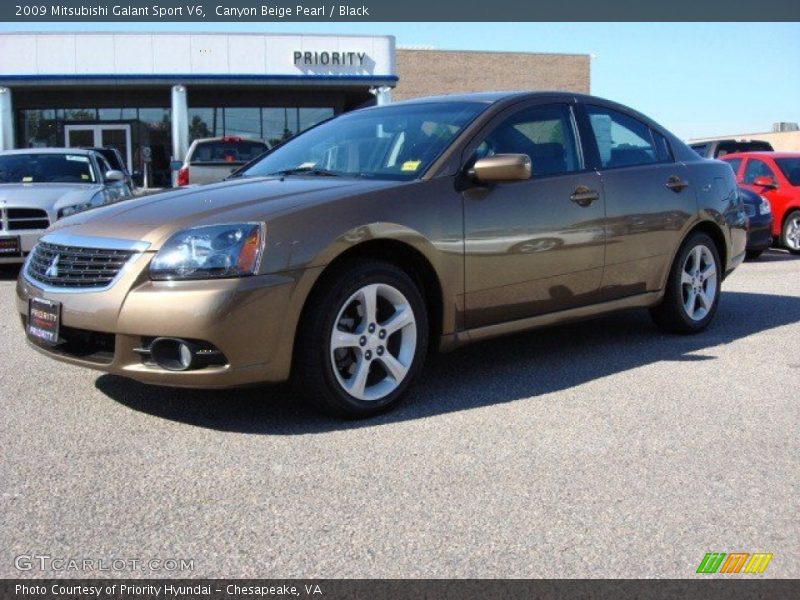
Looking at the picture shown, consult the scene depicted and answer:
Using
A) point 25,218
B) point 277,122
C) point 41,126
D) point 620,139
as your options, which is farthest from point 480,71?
point 620,139

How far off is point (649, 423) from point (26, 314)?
3074mm

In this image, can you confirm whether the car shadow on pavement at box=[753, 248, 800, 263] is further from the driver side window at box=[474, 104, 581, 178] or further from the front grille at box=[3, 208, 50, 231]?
the front grille at box=[3, 208, 50, 231]

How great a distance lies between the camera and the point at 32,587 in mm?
2652

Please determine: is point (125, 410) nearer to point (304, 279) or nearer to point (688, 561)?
point (304, 279)

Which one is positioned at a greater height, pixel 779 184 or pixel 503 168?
pixel 503 168

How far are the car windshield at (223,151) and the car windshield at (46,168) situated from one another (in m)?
3.53

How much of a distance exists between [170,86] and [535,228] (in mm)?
26167

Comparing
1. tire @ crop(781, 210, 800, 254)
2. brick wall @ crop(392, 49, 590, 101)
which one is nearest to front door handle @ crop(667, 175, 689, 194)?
tire @ crop(781, 210, 800, 254)

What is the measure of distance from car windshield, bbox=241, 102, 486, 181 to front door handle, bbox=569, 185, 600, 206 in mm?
743

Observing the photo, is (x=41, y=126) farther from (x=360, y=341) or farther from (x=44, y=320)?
(x=360, y=341)

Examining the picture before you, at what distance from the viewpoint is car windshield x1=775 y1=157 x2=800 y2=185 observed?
44.7 feet

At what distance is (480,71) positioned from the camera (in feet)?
135

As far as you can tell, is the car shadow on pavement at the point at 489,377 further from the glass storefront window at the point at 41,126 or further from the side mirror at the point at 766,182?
the glass storefront window at the point at 41,126

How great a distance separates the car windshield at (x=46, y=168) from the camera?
11.3 metres
